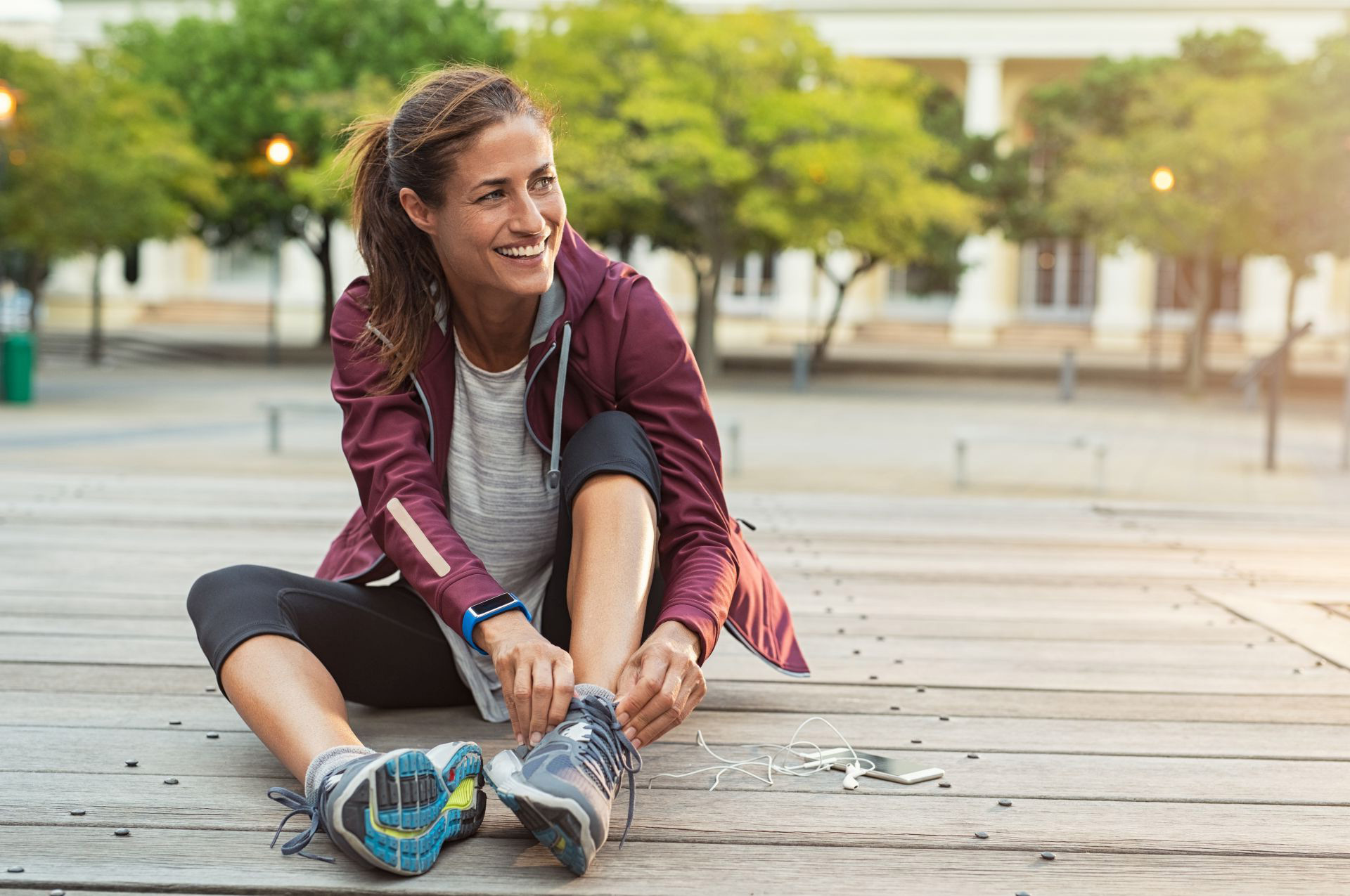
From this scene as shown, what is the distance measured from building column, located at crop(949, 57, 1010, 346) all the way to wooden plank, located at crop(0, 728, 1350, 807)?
1387 inches

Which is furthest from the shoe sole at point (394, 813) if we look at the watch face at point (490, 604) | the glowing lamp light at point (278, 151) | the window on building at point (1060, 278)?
the window on building at point (1060, 278)

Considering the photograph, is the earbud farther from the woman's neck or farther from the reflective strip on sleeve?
the woman's neck

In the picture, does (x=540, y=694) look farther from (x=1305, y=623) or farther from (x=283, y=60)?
(x=283, y=60)

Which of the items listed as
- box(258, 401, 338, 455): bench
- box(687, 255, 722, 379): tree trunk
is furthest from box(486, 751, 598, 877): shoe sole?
box(687, 255, 722, 379): tree trunk

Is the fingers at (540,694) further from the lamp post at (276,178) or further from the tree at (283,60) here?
the tree at (283,60)

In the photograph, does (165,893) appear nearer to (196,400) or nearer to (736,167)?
(196,400)

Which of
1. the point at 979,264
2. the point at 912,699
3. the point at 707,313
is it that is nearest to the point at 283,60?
the point at 707,313

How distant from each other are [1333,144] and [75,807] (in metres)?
21.4

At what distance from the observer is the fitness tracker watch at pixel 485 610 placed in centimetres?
231

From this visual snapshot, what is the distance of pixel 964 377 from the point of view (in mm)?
27828

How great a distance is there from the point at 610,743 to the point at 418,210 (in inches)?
39.0

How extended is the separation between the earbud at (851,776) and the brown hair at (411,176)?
1.03m

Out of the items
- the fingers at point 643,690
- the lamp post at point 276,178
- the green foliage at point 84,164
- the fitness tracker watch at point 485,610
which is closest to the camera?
the fingers at point 643,690

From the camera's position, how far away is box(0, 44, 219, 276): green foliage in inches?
671
